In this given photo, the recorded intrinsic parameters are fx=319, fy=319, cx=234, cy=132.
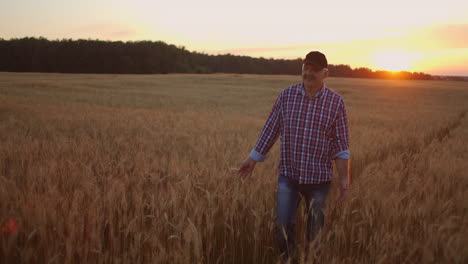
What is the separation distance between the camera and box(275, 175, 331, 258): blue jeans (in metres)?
2.37

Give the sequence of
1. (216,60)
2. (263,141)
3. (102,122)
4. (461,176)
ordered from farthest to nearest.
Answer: (216,60), (102,122), (461,176), (263,141)

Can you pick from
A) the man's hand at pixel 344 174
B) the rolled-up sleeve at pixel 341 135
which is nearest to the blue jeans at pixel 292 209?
the man's hand at pixel 344 174

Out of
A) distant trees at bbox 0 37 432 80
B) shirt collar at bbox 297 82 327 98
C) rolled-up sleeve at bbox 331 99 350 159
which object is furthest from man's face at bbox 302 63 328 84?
distant trees at bbox 0 37 432 80

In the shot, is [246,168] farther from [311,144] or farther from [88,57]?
[88,57]

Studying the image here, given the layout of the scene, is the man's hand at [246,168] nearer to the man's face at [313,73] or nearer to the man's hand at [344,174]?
the man's hand at [344,174]

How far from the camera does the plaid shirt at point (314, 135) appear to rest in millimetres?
2533

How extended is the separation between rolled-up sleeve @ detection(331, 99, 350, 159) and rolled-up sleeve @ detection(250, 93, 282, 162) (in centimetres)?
49

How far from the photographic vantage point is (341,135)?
2566 millimetres

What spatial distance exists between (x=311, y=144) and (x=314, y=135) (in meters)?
0.08

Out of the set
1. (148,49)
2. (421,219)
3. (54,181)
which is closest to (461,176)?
(421,219)

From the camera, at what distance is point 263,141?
275 cm

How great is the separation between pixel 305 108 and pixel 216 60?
265 ft

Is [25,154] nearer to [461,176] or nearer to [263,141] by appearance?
[263,141]

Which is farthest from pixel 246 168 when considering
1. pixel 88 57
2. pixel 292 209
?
pixel 88 57
